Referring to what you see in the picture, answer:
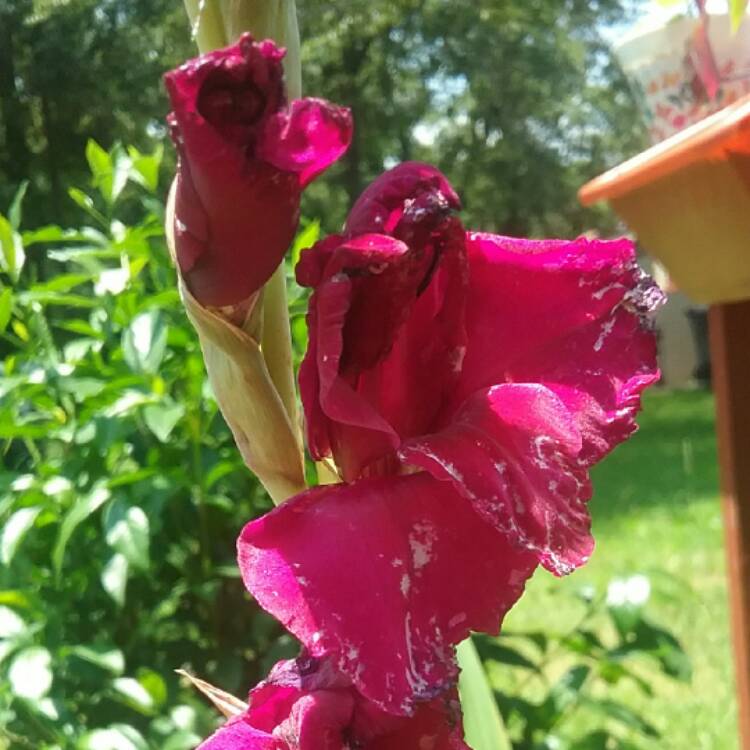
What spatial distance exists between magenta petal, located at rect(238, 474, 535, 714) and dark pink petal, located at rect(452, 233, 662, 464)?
0.17ft

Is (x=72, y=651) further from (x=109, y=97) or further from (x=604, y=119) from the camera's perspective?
(x=604, y=119)

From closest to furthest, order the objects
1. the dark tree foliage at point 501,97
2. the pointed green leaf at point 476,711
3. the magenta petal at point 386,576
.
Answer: the magenta petal at point 386,576, the pointed green leaf at point 476,711, the dark tree foliage at point 501,97

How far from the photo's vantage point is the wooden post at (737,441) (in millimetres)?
856

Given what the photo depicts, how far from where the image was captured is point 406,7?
342 centimetres

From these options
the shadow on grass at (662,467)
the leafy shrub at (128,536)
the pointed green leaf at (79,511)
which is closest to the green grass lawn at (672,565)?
the shadow on grass at (662,467)

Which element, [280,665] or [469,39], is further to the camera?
[469,39]

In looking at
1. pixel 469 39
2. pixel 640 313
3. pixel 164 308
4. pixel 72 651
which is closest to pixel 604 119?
pixel 469 39

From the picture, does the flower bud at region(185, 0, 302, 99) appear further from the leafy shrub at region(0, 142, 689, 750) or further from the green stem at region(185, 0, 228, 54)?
the leafy shrub at region(0, 142, 689, 750)

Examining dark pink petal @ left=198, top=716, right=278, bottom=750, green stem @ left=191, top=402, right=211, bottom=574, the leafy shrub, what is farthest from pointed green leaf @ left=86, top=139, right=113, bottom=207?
dark pink petal @ left=198, top=716, right=278, bottom=750

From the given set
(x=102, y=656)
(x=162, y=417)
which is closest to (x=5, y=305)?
(x=162, y=417)

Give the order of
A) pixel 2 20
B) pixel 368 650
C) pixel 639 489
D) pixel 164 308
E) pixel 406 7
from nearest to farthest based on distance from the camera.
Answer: pixel 368 650, pixel 164 308, pixel 2 20, pixel 639 489, pixel 406 7

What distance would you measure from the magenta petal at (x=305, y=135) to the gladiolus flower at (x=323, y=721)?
0.14 meters

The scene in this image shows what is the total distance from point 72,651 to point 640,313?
1.82 feet

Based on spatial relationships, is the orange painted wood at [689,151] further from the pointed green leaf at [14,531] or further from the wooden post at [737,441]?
the pointed green leaf at [14,531]
